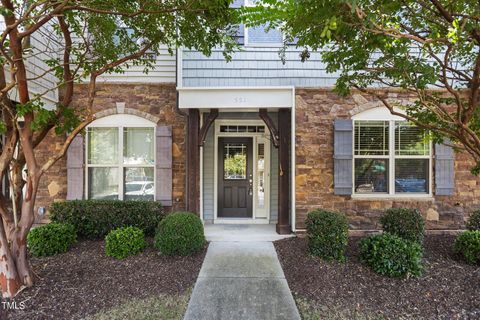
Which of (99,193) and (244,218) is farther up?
(99,193)

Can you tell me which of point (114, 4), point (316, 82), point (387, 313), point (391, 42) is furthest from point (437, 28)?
point (114, 4)

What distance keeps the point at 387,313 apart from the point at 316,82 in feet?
13.6

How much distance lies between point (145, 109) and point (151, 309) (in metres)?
4.16

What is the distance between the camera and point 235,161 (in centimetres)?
660

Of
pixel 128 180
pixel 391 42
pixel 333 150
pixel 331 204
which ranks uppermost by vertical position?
pixel 391 42

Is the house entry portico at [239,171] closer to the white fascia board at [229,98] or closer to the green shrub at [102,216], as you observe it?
the white fascia board at [229,98]

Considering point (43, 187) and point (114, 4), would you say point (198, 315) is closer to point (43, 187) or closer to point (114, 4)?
point (114, 4)

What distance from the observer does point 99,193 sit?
19.7 feet

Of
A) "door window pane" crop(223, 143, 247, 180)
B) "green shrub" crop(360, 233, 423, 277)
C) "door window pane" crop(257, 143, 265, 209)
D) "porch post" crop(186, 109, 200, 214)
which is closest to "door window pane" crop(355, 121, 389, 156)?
"door window pane" crop(257, 143, 265, 209)

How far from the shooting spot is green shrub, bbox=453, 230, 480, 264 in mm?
4098

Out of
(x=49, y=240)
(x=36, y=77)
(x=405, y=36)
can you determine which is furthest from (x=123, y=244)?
(x=405, y=36)

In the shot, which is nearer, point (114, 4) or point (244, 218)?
point (114, 4)

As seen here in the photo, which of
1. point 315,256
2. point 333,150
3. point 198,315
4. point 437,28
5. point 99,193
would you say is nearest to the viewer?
point 198,315

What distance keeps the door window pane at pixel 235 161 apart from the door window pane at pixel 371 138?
2.49 m
